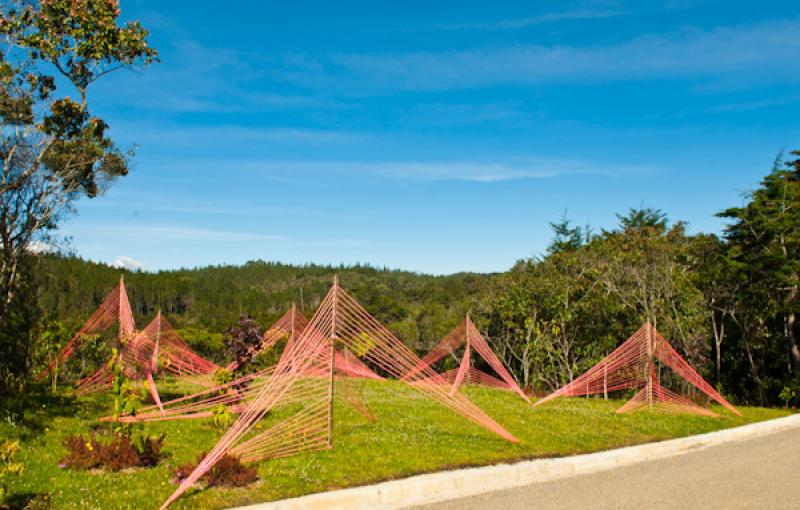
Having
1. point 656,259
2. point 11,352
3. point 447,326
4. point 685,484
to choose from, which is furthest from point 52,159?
point 447,326

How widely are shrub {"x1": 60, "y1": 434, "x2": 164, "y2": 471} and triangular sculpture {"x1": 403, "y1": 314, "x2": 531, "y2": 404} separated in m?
6.50

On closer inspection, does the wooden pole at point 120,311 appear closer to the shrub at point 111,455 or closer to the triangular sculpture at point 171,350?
the triangular sculpture at point 171,350

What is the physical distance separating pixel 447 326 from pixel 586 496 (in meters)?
27.5

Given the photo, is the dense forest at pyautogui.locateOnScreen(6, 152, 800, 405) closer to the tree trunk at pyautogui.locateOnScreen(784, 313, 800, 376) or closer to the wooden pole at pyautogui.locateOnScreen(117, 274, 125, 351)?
the tree trunk at pyautogui.locateOnScreen(784, 313, 800, 376)

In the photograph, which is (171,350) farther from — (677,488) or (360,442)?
(677,488)

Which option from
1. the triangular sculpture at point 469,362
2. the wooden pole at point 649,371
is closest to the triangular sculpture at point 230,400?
the triangular sculpture at point 469,362

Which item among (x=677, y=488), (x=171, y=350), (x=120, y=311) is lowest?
(x=677, y=488)

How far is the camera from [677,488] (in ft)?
26.2

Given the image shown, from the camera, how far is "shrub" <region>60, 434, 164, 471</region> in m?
7.73

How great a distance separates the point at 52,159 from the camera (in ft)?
41.6

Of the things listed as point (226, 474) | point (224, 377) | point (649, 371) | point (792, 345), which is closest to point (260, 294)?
point (792, 345)

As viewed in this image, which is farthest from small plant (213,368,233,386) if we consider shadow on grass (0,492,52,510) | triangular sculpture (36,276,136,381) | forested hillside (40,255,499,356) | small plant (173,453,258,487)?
forested hillside (40,255,499,356)

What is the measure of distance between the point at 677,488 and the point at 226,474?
19.4 feet

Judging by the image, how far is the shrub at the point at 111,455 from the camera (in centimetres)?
773
